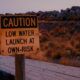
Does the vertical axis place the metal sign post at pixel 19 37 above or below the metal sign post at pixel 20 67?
above

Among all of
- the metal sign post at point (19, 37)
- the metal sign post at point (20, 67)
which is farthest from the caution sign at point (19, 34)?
the metal sign post at point (20, 67)

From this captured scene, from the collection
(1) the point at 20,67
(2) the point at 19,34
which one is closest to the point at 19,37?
(2) the point at 19,34

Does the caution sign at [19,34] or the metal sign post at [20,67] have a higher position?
the caution sign at [19,34]

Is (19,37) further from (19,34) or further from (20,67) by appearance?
(20,67)

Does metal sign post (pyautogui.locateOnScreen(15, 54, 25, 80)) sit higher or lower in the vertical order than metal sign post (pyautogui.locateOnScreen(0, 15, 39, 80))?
lower

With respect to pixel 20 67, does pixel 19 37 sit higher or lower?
higher

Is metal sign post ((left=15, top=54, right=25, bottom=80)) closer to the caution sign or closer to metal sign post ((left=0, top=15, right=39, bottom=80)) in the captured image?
metal sign post ((left=0, top=15, right=39, bottom=80))

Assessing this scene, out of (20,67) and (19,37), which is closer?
(20,67)

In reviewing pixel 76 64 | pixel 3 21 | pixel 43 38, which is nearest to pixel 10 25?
pixel 3 21

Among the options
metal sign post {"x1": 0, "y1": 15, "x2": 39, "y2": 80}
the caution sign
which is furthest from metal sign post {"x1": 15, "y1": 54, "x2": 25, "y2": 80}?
the caution sign

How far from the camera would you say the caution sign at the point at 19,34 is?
6.26 m

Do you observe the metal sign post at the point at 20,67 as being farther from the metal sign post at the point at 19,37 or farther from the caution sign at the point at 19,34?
the caution sign at the point at 19,34

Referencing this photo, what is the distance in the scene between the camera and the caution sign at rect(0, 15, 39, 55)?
6.26m

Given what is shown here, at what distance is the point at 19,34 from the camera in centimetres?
638
